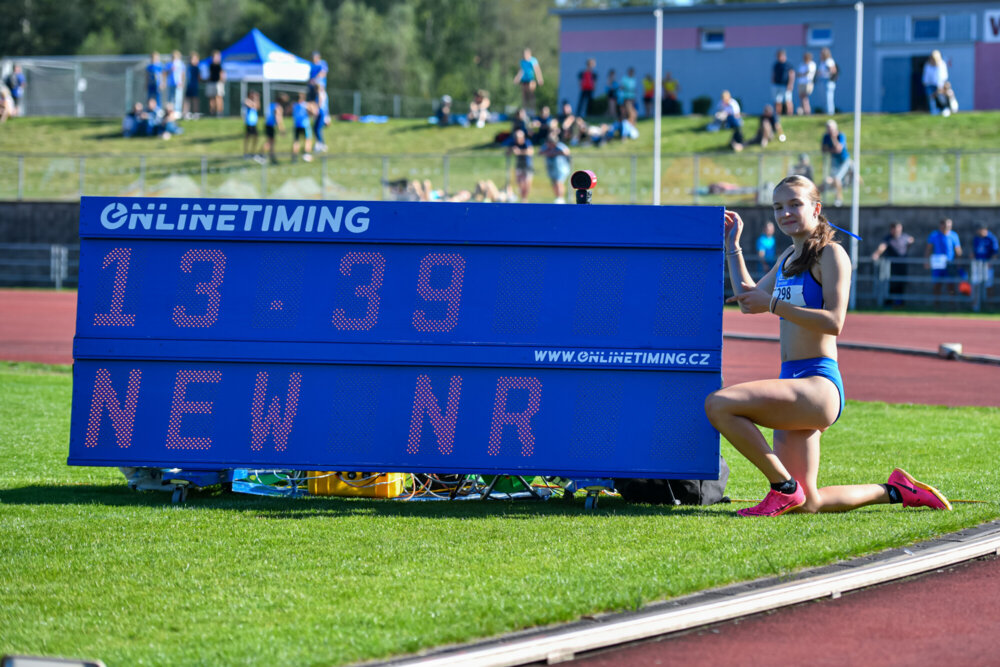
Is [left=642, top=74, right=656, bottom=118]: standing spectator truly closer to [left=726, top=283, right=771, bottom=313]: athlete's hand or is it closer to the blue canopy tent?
Answer: the blue canopy tent

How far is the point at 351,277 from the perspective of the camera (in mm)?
8141

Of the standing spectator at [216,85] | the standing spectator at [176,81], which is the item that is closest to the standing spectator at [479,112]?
the standing spectator at [216,85]

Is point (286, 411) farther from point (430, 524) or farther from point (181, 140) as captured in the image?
point (181, 140)

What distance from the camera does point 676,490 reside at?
8.12 m

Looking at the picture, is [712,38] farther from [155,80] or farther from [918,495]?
[918,495]

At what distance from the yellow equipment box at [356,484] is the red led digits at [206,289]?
48.6 inches

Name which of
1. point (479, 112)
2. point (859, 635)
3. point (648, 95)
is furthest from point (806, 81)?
point (859, 635)

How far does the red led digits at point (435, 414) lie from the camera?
800cm

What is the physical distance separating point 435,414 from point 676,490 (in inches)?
63.1

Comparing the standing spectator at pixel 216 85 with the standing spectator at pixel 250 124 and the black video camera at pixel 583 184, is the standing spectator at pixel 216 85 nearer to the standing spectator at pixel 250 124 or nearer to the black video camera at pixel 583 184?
the standing spectator at pixel 250 124

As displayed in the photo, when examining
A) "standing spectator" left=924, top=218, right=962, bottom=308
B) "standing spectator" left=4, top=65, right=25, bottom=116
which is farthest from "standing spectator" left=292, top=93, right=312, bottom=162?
"standing spectator" left=4, top=65, right=25, bottom=116

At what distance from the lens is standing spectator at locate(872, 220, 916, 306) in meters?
29.8

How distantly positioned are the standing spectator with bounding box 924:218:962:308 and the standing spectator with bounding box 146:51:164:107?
2797cm

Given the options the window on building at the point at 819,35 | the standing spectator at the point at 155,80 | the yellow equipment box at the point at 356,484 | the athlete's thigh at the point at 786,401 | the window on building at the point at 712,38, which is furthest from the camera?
the window on building at the point at 712,38
